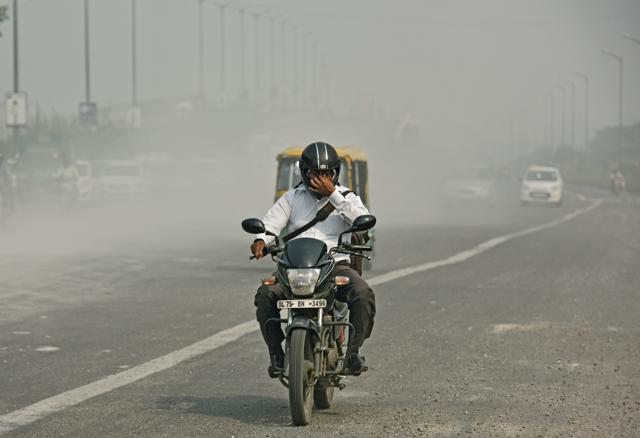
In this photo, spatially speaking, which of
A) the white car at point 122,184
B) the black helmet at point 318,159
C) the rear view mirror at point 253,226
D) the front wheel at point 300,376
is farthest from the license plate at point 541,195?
the front wheel at point 300,376

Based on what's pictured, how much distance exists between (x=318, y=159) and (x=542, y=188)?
5201cm

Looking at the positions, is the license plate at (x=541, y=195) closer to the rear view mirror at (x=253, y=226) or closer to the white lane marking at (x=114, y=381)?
the white lane marking at (x=114, y=381)

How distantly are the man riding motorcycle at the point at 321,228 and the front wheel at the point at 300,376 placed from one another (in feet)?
0.91

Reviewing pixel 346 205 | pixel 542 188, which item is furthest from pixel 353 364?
pixel 542 188

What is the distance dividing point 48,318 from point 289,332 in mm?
7240

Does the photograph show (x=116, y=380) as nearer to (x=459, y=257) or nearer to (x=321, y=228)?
(x=321, y=228)

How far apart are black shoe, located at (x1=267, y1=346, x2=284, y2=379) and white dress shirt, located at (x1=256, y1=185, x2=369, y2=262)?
64cm

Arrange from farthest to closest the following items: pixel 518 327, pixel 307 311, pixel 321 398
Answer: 1. pixel 518 327
2. pixel 321 398
3. pixel 307 311

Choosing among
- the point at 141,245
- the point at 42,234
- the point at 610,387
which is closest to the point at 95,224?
the point at 42,234

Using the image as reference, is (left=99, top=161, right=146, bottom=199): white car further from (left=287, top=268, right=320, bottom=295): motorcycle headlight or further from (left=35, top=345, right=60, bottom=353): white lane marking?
(left=287, top=268, right=320, bottom=295): motorcycle headlight

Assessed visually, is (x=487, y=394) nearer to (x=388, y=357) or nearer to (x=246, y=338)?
(x=388, y=357)

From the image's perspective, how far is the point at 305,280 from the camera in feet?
28.0

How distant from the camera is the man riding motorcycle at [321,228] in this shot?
885 centimetres

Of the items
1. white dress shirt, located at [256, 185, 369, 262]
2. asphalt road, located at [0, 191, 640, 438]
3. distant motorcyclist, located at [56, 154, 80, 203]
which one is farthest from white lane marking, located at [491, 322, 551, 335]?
distant motorcyclist, located at [56, 154, 80, 203]
